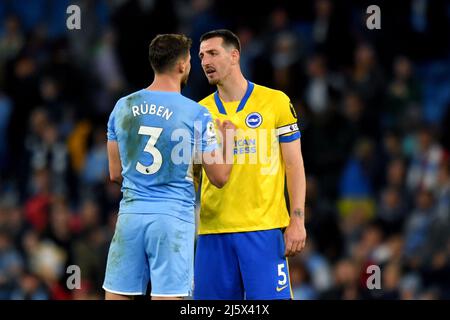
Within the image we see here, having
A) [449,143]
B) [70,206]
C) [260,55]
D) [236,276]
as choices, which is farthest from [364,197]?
[236,276]

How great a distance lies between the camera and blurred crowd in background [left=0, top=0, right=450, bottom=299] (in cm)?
1191

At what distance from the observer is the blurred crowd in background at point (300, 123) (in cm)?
1191

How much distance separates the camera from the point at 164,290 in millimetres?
6547

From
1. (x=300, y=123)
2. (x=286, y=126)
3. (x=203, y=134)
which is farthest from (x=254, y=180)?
(x=300, y=123)

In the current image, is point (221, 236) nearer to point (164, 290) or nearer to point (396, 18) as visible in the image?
point (164, 290)

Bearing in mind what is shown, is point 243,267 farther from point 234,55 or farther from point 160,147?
point 234,55

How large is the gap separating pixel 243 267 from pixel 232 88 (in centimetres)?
120

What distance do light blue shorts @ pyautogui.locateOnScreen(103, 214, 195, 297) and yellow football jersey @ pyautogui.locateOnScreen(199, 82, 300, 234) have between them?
69cm

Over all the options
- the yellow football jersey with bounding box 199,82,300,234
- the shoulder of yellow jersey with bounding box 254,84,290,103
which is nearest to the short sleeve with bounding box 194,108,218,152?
the yellow football jersey with bounding box 199,82,300,234

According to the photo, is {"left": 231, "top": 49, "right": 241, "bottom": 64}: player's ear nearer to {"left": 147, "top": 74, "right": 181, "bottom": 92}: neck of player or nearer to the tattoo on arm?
{"left": 147, "top": 74, "right": 181, "bottom": 92}: neck of player

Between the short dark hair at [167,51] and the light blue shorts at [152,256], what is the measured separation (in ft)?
2.99

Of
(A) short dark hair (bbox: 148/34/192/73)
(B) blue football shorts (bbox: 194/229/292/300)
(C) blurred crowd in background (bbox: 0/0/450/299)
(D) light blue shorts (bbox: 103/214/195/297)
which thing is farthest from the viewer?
(C) blurred crowd in background (bbox: 0/0/450/299)

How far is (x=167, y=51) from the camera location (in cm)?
669

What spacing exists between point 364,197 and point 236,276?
5841mm
